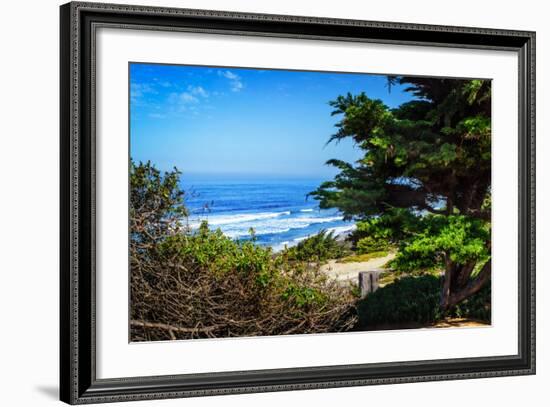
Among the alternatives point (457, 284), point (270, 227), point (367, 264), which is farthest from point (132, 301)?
point (457, 284)

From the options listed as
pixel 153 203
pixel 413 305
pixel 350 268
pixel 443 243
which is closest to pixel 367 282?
pixel 350 268

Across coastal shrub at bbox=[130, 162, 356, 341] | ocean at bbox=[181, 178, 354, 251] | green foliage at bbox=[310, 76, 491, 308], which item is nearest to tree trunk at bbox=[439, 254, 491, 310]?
green foliage at bbox=[310, 76, 491, 308]

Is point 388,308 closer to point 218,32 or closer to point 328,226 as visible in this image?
point 328,226

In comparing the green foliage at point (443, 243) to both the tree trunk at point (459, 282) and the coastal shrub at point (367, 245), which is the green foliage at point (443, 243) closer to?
the tree trunk at point (459, 282)

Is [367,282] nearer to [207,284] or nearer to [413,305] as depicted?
[413,305]

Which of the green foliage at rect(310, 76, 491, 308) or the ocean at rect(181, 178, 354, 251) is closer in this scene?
the ocean at rect(181, 178, 354, 251)

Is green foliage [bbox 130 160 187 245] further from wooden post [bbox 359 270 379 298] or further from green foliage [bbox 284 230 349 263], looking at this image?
wooden post [bbox 359 270 379 298]
